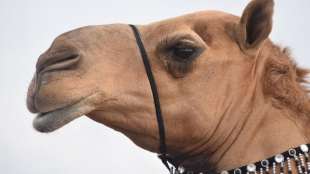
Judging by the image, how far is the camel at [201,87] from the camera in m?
4.37

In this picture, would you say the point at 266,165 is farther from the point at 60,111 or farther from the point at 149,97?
the point at 60,111

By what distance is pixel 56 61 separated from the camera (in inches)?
162

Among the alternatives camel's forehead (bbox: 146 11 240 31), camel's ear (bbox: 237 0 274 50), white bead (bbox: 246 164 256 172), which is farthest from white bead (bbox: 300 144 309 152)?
camel's forehead (bbox: 146 11 240 31)

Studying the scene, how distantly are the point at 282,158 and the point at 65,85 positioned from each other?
175 cm

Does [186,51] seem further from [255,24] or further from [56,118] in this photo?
[56,118]

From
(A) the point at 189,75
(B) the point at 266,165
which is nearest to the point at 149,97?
(A) the point at 189,75

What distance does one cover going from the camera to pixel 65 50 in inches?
164

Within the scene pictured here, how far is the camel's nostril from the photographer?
408 centimetres

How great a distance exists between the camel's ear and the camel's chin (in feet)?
5.07

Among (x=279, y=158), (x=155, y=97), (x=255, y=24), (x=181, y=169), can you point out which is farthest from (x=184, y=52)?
(x=279, y=158)

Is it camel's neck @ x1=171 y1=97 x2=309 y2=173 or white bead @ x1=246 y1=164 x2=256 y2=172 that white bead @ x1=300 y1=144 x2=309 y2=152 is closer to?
camel's neck @ x1=171 y1=97 x2=309 y2=173

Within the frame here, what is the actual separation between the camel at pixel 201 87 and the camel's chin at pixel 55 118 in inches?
7.7

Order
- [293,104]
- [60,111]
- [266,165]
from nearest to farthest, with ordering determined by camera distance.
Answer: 1. [60,111]
2. [266,165]
3. [293,104]

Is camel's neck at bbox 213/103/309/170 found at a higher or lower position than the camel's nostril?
lower
